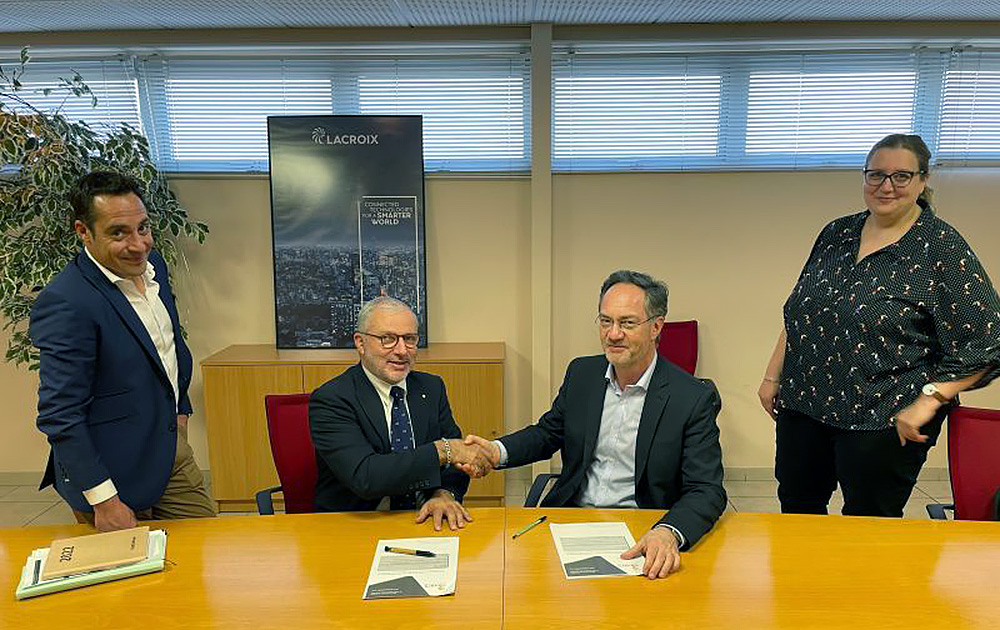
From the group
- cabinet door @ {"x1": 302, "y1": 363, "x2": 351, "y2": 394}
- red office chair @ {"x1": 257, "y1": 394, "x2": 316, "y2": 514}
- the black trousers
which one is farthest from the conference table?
cabinet door @ {"x1": 302, "y1": 363, "x2": 351, "y2": 394}

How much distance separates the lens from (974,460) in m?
2.04

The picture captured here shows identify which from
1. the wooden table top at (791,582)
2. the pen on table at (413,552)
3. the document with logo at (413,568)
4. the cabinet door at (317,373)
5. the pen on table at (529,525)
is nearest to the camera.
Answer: the wooden table top at (791,582)

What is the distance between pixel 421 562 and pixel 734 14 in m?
3.41

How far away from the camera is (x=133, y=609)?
141 centimetres

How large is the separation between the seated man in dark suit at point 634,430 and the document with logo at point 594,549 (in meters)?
0.13

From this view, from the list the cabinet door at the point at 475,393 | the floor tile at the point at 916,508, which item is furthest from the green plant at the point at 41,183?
the floor tile at the point at 916,508

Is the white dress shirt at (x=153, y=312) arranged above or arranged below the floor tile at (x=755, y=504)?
above

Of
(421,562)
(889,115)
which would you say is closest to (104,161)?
(421,562)

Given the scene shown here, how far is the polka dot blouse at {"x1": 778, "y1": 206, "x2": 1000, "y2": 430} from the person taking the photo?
6.41 feet

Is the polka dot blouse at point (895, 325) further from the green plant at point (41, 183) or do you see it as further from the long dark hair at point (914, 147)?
the green plant at point (41, 183)

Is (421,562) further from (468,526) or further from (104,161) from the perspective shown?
(104,161)

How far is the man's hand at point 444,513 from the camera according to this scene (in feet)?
5.87

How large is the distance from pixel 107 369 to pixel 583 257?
112 inches

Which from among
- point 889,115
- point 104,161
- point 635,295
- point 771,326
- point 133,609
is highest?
point 889,115
